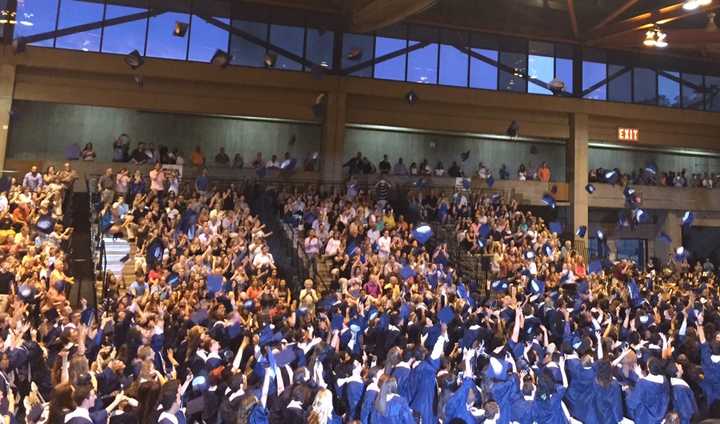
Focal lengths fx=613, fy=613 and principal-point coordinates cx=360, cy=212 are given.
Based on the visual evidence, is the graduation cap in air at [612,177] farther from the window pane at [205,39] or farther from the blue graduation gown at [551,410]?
the blue graduation gown at [551,410]

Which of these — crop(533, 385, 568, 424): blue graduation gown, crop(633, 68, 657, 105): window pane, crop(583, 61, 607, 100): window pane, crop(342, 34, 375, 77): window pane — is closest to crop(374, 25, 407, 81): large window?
crop(342, 34, 375, 77): window pane

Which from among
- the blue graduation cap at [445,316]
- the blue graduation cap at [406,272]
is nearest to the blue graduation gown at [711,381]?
the blue graduation cap at [445,316]

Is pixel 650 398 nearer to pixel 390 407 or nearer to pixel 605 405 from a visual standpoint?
pixel 605 405

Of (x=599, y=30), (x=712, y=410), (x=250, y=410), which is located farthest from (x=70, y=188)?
(x=599, y=30)

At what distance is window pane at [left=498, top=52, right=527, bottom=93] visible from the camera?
85.8 feet

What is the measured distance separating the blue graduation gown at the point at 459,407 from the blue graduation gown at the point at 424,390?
636 mm

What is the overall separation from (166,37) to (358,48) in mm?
7314

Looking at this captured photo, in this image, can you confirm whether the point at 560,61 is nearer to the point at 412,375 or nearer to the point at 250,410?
the point at 412,375

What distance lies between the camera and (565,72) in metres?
26.9

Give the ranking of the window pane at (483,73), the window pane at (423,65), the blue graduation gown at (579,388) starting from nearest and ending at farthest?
the blue graduation gown at (579,388)
the window pane at (423,65)
the window pane at (483,73)

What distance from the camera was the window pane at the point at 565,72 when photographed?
2681 cm

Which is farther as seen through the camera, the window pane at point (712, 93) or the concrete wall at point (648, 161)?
the concrete wall at point (648, 161)

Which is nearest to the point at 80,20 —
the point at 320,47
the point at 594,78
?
the point at 320,47

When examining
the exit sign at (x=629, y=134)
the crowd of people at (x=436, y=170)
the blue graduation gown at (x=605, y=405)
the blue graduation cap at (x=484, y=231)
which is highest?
the exit sign at (x=629, y=134)
